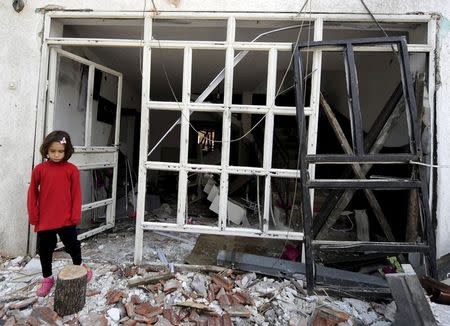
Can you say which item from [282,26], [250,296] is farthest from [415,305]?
[282,26]

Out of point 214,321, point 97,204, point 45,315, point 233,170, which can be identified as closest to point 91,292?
point 45,315

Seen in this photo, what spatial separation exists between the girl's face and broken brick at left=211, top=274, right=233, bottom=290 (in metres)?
1.73

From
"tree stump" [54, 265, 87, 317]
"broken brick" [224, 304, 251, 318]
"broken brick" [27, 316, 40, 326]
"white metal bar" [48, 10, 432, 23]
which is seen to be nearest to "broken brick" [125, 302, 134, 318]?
"tree stump" [54, 265, 87, 317]

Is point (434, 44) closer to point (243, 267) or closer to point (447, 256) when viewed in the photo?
point (447, 256)

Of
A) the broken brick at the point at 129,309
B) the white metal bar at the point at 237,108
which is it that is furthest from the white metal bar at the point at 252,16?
the broken brick at the point at 129,309

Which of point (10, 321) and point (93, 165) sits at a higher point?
point (93, 165)

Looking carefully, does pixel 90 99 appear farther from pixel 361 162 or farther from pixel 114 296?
pixel 361 162

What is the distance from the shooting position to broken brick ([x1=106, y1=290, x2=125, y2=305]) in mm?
2285

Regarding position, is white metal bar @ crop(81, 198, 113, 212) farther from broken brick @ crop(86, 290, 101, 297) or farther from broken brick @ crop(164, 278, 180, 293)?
broken brick @ crop(164, 278, 180, 293)

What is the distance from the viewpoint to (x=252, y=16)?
9.06 ft

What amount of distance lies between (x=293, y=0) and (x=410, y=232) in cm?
260

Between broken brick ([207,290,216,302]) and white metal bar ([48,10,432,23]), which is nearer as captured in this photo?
broken brick ([207,290,216,302])

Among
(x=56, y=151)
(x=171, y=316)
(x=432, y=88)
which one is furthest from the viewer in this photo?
(x=432, y=88)

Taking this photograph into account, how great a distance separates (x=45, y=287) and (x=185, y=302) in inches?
48.2
